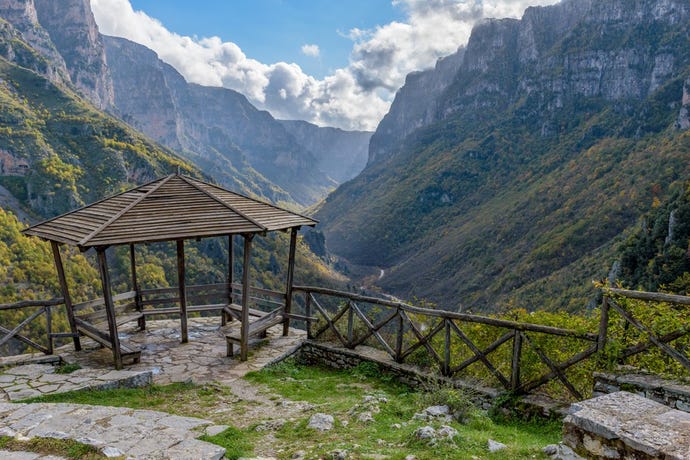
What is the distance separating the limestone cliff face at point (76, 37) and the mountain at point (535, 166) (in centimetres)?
9565

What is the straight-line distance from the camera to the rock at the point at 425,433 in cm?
413

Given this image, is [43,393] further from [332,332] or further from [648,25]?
[648,25]

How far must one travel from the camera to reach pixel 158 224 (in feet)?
24.6

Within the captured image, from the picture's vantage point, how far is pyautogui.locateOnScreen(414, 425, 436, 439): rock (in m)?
4.13

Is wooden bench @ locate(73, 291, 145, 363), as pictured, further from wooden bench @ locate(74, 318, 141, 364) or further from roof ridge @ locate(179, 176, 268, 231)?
roof ridge @ locate(179, 176, 268, 231)

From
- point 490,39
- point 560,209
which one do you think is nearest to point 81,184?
point 560,209

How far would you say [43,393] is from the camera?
6.00m

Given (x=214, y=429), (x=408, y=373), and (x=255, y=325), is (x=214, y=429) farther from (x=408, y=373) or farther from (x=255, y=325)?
(x=255, y=325)

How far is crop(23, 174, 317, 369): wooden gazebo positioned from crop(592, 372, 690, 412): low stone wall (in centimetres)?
545

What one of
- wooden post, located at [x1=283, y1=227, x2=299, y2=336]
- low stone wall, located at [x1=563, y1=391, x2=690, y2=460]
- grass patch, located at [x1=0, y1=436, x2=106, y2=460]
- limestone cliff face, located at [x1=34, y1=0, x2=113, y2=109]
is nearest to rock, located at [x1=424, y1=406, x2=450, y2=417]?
low stone wall, located at [x1=563, y1=391, x2=690, y2=460]

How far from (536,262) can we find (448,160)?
72.8m

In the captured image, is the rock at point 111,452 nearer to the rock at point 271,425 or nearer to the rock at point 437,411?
the rock at point 271,425

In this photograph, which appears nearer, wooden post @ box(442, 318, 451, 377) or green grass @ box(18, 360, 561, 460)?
green grass @ box(18, 360, 561, 460)

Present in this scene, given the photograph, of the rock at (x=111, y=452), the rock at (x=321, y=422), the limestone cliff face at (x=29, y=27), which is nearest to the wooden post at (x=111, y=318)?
the rock at (x=111, y=452)
